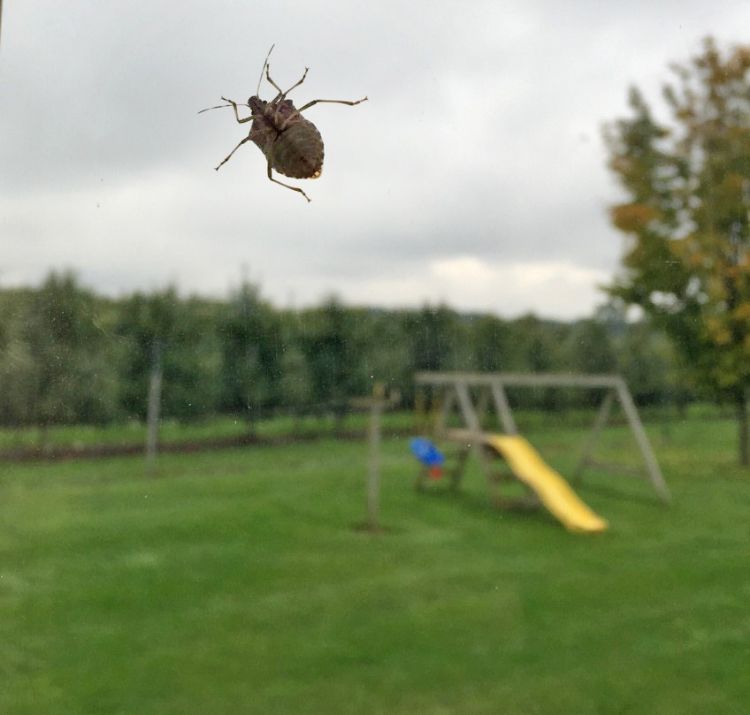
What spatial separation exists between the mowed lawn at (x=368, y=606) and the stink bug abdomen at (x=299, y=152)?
7.45ft

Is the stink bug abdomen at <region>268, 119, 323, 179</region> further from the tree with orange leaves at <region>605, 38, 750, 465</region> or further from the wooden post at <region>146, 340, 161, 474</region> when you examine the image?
the wooden post at <region>146, 340, 161, 474</region>

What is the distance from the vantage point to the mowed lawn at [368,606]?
A: 8.55ft

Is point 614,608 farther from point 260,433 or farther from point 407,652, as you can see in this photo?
point 260,433

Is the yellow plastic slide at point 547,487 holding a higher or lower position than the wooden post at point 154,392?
lower

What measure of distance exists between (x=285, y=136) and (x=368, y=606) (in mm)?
3295

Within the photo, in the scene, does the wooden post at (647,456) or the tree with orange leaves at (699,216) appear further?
the wooden post at (647,456)

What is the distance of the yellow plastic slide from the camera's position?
5.45 meters

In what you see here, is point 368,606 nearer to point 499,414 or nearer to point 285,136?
point 285,136

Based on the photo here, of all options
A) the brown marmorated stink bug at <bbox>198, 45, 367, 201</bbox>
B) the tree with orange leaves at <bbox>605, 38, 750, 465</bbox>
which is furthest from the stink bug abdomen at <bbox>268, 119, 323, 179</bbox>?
the tree with orange leaves at <bbox>605, 38, 750, 465</bbox>

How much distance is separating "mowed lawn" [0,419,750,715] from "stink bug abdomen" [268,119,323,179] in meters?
2.27

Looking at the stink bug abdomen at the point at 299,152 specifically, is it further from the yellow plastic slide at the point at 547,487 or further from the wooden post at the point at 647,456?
the wooden post at the point at 647,456

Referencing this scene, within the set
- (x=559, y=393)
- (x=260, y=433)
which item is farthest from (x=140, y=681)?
(x=559, y=393)

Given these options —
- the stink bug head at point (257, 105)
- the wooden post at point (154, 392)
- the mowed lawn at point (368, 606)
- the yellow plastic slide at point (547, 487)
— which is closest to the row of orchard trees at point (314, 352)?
the wooden post at point (154, 392)

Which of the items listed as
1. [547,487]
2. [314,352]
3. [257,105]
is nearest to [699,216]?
[547,487]
